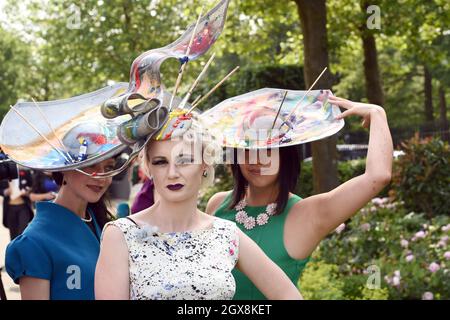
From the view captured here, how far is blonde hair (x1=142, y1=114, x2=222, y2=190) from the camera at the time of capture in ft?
8.89

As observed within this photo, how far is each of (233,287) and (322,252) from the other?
635 cm

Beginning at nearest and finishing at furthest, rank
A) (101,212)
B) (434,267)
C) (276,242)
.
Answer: (276,242), (101,212), (434,267)

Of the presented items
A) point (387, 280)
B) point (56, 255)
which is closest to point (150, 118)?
point (56, 255)

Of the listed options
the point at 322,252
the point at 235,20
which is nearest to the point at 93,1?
the point at 235,20

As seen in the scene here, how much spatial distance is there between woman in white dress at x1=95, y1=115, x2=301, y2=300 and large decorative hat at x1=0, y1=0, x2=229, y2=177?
2.9 inches

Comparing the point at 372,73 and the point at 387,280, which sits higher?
the point at 372,73

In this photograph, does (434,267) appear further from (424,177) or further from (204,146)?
(204,146)

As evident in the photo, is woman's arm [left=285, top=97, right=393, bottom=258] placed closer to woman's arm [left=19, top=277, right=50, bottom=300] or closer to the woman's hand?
the woman's hand

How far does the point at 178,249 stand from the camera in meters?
2.62

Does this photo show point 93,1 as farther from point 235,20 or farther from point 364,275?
point 364,275

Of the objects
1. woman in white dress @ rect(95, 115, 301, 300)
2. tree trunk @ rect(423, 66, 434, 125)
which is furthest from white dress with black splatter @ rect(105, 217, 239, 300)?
tree trunk @ rect(423, 66, 434, 125)

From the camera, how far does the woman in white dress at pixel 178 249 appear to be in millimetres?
2527

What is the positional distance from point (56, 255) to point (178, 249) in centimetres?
81
